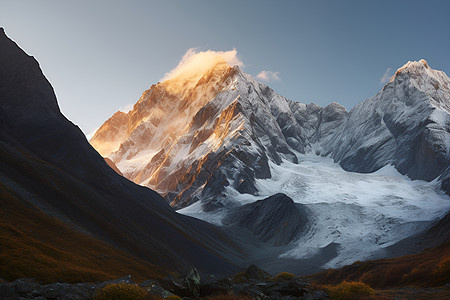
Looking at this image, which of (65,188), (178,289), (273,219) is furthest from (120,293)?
(273,219)

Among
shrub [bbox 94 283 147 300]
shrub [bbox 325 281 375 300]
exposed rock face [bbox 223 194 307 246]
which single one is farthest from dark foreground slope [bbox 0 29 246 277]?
exposed rock face [bbox 223 194 307 246]

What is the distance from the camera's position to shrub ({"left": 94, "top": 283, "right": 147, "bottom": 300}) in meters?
19.6

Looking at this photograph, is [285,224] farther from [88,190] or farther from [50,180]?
[50,180]

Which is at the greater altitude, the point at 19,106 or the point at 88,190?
the point at 19,106

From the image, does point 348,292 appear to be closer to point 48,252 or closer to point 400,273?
point 400,273

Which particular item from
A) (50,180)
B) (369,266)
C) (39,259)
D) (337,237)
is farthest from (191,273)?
(337,237)

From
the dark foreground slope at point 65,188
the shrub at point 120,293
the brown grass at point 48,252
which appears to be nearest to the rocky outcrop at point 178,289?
the shrub at point 120,293

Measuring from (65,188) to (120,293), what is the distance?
6855 cm

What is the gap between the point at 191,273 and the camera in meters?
32.0

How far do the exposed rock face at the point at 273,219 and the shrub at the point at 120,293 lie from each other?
500 ft

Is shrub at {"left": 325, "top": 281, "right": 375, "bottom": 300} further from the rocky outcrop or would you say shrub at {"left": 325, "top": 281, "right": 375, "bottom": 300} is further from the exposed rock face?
the exposed rock face

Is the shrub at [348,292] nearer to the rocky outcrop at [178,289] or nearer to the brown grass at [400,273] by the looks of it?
the rocky outcrop at [178,289]

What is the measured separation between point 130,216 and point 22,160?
30.7 m

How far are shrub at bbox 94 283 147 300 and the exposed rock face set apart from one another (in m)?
152
